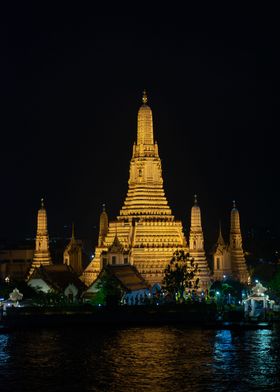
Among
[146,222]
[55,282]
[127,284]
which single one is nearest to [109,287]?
[127,284]

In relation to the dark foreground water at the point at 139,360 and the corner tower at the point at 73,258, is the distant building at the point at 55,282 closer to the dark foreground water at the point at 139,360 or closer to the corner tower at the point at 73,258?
the corner tower at the point at 73,258

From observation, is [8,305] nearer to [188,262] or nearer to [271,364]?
[188,262]

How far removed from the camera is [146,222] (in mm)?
85312

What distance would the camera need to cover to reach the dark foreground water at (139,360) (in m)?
49.2

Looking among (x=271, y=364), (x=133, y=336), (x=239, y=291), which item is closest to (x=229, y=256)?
(x=239, y=291)

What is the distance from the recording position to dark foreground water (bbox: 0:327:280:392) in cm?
4925

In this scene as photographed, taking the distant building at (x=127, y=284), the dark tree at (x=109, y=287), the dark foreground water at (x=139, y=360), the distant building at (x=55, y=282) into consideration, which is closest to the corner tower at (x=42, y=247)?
the distant building at (x=55, y=282)

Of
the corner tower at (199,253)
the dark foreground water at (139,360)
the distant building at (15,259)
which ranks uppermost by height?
the distant building at (15,259)

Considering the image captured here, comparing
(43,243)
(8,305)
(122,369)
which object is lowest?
(122,369)

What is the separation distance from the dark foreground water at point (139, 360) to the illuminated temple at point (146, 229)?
15.3 m

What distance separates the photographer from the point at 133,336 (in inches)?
2571

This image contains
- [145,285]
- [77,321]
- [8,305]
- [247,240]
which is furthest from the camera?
[247,240]

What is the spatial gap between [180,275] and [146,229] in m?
6.47

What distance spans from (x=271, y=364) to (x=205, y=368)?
3128 millimetres
